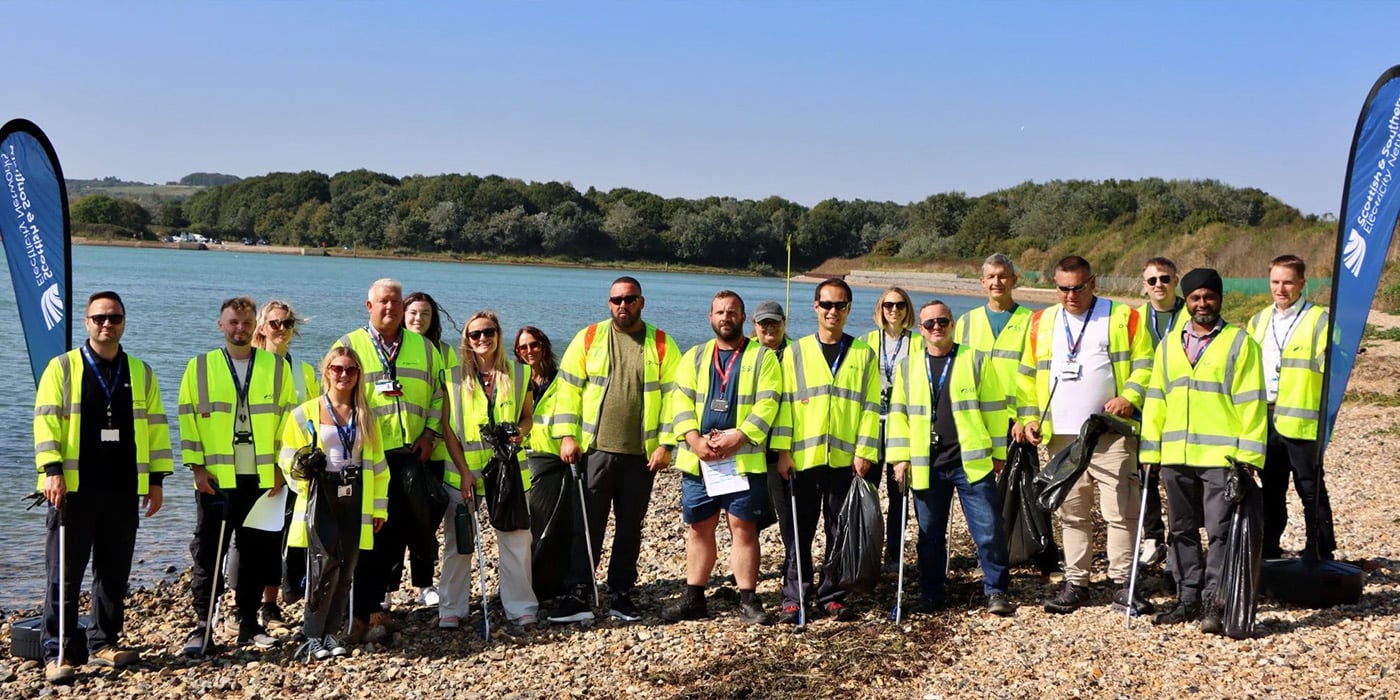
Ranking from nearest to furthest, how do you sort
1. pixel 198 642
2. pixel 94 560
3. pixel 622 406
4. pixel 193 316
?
pixel 94 560
pixel 198 642
pixel 622 406
pixel 193 316

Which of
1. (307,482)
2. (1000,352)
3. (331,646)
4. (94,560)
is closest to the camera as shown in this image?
(307,482)

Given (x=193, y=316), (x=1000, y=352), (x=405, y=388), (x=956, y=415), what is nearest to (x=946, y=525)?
(x=956, y=415)

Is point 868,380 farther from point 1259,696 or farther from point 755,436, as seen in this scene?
point 1259,696

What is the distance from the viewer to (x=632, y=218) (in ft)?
346

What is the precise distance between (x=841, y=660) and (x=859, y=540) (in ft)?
2.52

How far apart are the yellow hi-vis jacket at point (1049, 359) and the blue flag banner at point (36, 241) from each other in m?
5.77

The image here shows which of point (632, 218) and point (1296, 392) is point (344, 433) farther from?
point (632, 218)

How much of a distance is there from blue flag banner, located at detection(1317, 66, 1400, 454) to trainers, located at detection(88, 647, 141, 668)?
6.66 metres

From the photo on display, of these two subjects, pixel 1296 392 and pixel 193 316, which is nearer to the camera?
pixel 1296 392

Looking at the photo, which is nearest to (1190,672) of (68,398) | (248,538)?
(248,538)

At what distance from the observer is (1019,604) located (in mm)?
7051

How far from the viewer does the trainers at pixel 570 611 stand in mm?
7047

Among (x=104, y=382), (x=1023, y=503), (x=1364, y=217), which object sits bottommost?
(x=1023, y=503)

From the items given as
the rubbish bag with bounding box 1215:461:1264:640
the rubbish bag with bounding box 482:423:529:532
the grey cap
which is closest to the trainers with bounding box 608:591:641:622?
the rubbish bag with bounding box 482:423:529:532
